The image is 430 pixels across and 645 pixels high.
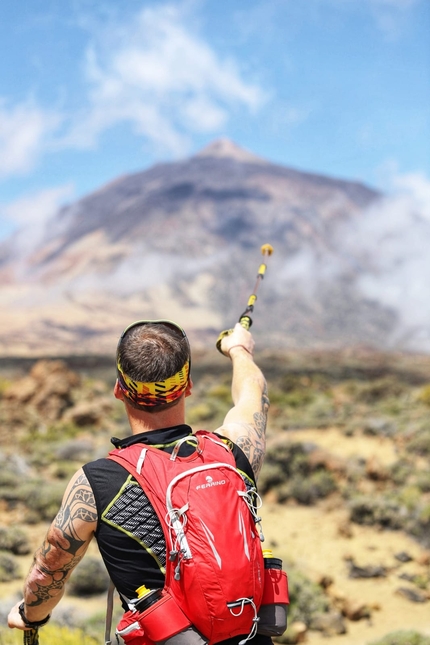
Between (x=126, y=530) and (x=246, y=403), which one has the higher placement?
(x=246, y=403)

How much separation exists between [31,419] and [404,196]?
197649 millimetres

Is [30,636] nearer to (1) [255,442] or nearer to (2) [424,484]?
(1) [255,442]

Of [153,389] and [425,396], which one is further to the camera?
[425,396]

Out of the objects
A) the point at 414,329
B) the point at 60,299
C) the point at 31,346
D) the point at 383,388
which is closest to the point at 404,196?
the point at 414,329

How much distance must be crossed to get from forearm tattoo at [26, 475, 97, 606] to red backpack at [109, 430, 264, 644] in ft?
0.45

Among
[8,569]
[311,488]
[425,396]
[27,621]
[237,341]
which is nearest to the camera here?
[27,621]

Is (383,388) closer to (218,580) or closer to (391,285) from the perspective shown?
(218,580)

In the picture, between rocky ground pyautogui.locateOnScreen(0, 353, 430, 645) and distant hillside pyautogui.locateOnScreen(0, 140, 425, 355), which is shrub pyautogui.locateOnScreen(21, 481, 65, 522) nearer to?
Result: rocky ground pyautogui.locateOnScreen(0, 353, 430, 645)

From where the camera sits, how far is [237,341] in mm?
2578

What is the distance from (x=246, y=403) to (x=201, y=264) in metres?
125

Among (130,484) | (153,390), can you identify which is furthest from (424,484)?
(130,484)

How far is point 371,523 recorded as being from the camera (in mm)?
8711

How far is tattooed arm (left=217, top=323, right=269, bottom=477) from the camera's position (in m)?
2.08

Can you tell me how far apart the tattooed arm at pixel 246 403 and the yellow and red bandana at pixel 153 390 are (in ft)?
0.92
